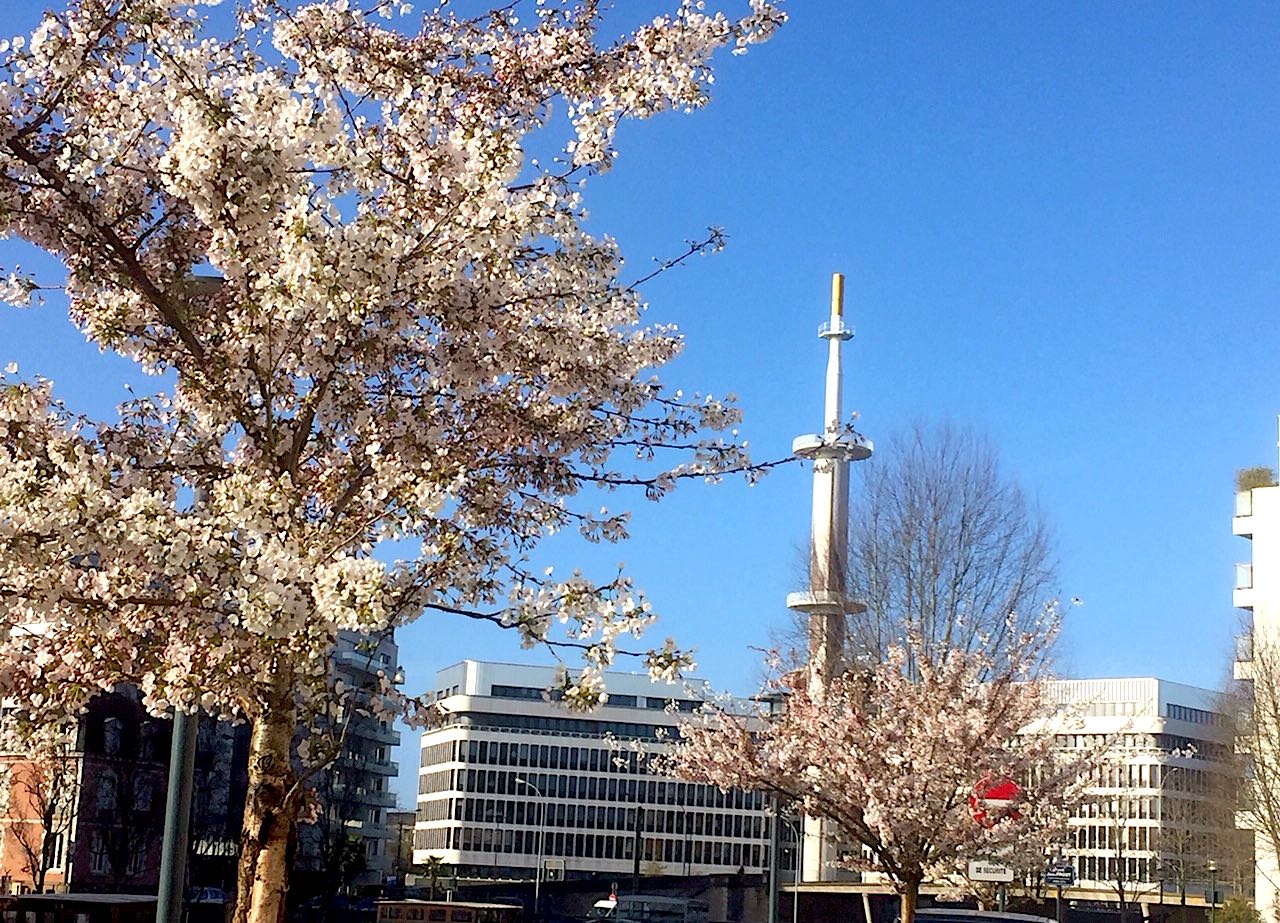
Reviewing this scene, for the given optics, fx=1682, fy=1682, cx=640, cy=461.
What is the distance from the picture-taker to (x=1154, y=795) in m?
108

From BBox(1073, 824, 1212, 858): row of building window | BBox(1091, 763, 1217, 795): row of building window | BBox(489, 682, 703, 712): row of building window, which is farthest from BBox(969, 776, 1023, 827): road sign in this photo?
BBox(489, 682, 703, 712): row of building window

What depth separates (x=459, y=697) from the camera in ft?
482

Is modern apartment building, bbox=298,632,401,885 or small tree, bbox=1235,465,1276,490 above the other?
small tree, bbox=1235,465,1276,490

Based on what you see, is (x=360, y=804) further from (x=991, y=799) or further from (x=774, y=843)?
(x=991, y=799)

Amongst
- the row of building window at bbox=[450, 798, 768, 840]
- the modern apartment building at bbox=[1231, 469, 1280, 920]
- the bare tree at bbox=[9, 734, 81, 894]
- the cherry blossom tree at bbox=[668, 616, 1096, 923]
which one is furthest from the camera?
the row of building window at bbox=[450, 798, 768, 840]

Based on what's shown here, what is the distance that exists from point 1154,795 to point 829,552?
230ft

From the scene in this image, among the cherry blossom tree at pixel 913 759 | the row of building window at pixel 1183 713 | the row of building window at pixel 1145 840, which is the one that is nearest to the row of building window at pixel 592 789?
the row of building window at pixel 1145 840

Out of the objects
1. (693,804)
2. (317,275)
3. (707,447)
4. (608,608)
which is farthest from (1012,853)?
(693,804)

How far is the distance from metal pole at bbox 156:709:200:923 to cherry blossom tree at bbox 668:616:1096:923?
11.3 m

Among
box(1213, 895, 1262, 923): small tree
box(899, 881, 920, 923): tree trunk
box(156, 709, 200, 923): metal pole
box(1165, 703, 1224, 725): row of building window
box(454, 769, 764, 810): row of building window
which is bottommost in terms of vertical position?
box(1213, 895, 1262, 923): small tree

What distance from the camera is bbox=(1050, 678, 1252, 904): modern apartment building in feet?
157

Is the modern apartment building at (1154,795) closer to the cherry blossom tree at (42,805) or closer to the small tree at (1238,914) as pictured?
the small tree at (1238,914)

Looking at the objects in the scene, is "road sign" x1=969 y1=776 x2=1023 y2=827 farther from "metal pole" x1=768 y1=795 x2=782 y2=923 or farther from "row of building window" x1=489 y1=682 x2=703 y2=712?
"row of building window" x1=489 y1=682 x2=703 y2=712

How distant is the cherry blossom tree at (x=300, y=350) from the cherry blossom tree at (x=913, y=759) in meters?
13.2
